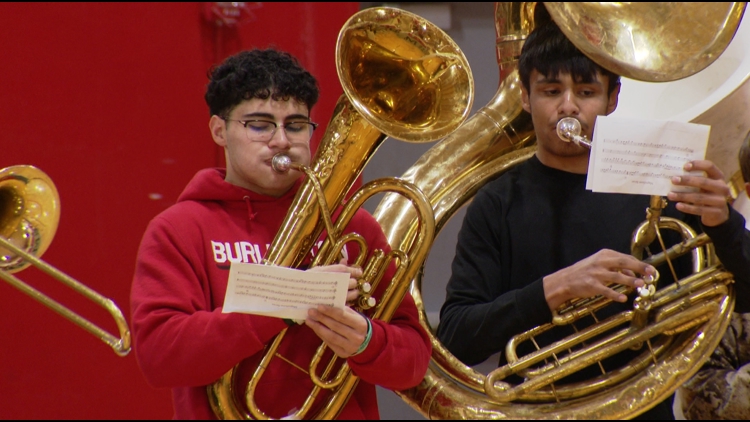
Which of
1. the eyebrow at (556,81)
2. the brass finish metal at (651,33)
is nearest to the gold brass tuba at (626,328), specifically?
the brass finish metal at (651,33)

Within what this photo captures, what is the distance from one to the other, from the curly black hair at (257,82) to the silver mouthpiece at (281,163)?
13cm

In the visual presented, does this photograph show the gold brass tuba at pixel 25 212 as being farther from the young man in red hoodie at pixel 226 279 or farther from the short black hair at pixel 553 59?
the short black hair at pixel 553 59

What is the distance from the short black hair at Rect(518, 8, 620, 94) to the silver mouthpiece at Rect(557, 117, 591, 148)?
11cm

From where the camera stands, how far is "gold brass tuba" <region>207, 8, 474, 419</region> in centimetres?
156

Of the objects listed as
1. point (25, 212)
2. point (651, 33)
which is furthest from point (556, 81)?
point (25, 212)

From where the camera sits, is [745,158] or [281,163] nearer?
[281,163]

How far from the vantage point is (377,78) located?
1711 mm

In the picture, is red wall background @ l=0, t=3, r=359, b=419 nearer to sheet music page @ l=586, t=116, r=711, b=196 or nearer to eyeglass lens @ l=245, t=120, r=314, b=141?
eyeglass lens @ l=245, t=120, r=314, b=141

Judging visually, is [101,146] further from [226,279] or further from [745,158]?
[745,158]

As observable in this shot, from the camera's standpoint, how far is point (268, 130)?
64.9 inches

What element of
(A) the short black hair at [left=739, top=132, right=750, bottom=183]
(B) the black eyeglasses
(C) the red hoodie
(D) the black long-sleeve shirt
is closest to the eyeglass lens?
(B) the black eyeglasses

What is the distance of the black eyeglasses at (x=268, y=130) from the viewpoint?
64.6 inches

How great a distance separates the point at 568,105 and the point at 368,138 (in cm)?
45

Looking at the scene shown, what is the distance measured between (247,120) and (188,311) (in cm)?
38
